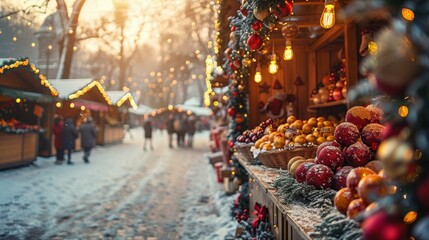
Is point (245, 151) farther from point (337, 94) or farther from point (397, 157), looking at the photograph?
point (397, 157)

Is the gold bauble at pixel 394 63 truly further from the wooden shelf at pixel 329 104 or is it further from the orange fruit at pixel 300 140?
the wooden shelf at pixel 329 104

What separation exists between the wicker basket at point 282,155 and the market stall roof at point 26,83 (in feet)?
32.2

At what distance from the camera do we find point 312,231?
82.2 inches

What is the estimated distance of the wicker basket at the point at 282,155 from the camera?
4.23 metres

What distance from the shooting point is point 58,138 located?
50.4 ft

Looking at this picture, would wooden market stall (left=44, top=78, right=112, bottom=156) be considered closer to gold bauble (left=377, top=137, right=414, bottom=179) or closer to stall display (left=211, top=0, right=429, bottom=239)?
stall display (left=211, top=0, right=429, bottom=239)

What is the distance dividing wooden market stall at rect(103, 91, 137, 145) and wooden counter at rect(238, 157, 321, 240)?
19450mm

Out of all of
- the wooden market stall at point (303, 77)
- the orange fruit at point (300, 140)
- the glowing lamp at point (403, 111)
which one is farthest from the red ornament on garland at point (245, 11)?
the glowing lamp at point (403, 111)

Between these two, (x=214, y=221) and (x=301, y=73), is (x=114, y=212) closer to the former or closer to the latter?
(x=214, y=221)

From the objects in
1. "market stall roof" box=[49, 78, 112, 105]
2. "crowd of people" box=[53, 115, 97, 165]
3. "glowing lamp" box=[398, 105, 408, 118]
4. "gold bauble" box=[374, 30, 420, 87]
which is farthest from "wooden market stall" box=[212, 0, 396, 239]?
"crowd of people" box=[53, 115, 97, 165]

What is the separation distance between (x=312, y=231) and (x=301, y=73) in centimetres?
604

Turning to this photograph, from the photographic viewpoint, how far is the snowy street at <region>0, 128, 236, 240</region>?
6.61m

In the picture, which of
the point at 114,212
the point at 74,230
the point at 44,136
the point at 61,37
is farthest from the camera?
the point at 44,136

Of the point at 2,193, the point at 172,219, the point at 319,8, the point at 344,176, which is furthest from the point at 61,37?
the point at 344,176
